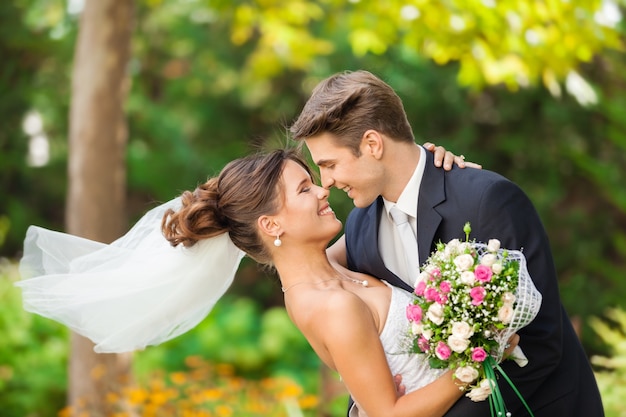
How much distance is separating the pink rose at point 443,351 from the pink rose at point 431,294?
0.15 m

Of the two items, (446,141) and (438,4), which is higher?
(438,4)

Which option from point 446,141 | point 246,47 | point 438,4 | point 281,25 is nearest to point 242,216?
point 438,4

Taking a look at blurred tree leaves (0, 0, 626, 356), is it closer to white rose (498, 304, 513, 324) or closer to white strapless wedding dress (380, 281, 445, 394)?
white strapless wedding dress (380, 281, 445, 394)

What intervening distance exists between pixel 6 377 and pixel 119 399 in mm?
1957

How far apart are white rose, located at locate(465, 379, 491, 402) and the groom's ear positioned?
98 cm

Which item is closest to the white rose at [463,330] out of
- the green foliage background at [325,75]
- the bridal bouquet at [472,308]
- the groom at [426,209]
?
the bridal bouquet at [472,308]

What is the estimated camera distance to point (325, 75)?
31.8ft

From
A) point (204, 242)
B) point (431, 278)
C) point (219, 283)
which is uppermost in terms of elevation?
point (431, 278)

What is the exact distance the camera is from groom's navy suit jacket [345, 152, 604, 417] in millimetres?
3002

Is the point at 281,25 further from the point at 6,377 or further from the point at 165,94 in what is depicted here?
the point at 165,94

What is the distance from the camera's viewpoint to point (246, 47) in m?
11.4

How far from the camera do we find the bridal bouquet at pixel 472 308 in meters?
2.68

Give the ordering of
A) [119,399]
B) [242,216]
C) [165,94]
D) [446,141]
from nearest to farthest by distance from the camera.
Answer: [242,216] < [119,399] < [446,141] < [165,94]

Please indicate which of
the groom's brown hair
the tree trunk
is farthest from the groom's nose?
the tree trunk
